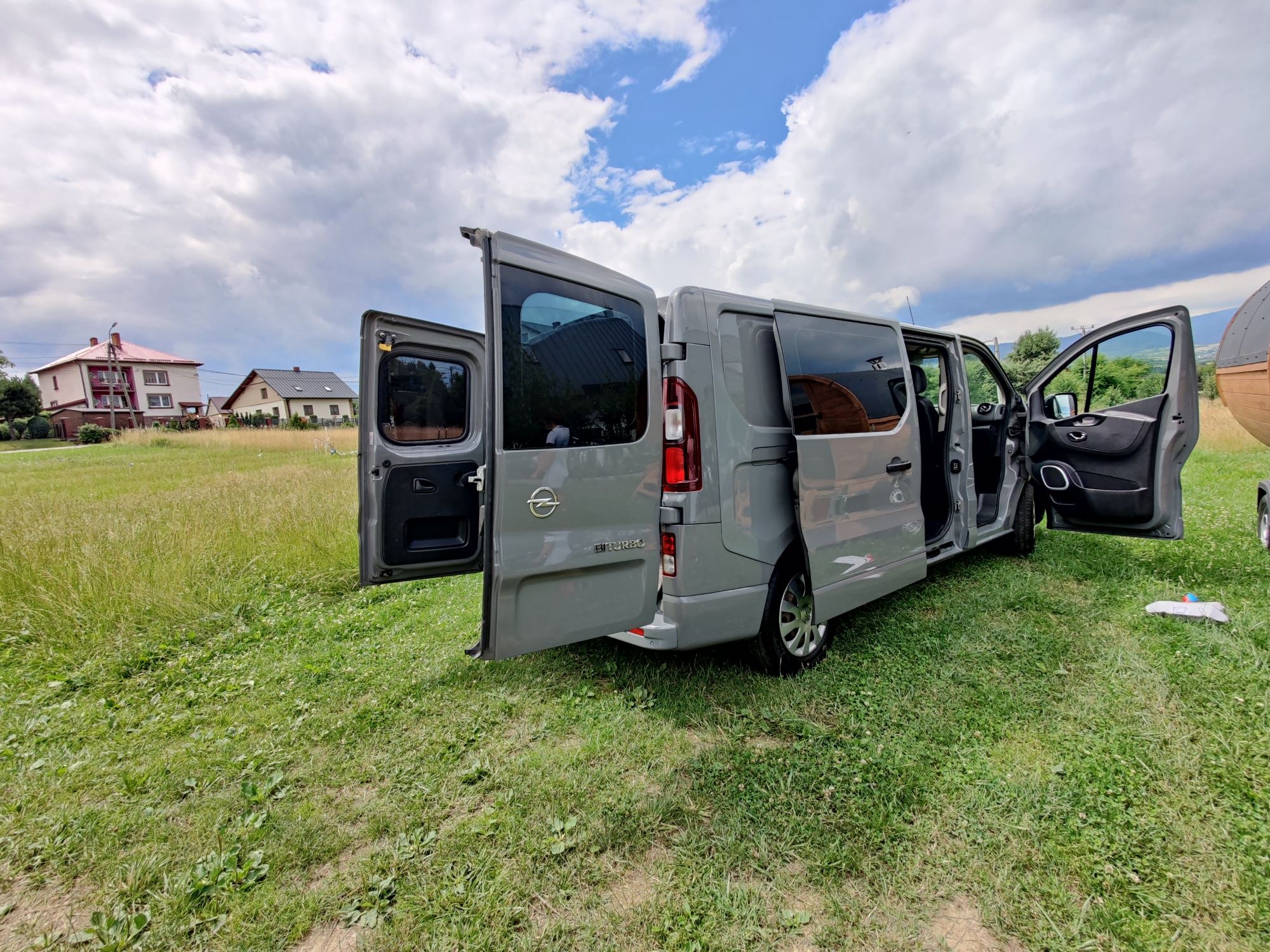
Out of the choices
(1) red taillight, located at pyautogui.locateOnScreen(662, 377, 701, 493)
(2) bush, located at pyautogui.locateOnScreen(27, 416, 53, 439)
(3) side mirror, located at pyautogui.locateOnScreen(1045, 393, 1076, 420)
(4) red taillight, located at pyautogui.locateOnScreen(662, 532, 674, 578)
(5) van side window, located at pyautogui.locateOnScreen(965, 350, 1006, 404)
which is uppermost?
(2) bush, located at pyautogui.locateOnScreen(27, 416, 53, 439)

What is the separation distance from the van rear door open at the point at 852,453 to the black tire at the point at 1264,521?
3.46m

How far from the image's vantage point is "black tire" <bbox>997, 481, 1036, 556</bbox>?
16.2 ft

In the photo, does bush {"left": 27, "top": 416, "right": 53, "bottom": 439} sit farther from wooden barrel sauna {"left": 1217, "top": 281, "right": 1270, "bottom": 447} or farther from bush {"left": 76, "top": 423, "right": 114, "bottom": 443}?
wooden barrel sauna {"left": 1217, "top": 281, "right": 1270, "bottom": 447}

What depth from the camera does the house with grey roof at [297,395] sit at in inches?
1836

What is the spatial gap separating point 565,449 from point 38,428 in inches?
2140

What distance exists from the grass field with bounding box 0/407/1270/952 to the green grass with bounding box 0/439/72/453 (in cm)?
3888

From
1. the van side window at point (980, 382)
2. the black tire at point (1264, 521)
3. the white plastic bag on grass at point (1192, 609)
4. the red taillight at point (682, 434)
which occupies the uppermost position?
the van side window at point (980, 382)

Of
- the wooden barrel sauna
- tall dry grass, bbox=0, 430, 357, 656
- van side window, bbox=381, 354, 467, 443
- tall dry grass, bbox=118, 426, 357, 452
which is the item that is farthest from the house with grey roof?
the wooden barrel sauna

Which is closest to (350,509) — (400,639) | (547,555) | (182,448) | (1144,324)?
(400,639)

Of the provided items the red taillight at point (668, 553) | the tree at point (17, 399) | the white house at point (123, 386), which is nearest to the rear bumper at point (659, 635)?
A: the red taillight at point (668, 553)

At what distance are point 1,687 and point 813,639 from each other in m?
4.63

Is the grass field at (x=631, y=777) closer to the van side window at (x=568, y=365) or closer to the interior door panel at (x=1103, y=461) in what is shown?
the interior door panel at (x=1103, y=461)

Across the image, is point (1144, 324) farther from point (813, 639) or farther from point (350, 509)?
point (350, 509)

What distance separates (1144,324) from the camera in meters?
4.02
